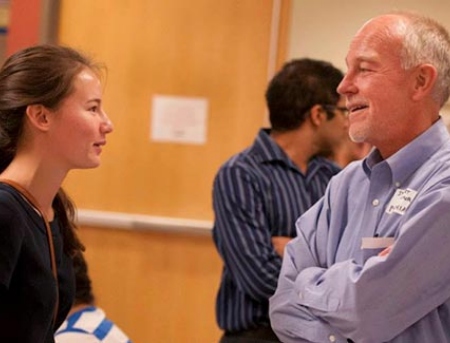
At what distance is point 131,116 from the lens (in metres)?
4.20

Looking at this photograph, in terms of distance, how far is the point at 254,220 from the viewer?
275 cm

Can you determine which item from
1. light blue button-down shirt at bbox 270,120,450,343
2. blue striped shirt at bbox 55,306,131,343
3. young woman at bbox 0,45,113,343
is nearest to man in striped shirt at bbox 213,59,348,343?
blue striped shirt at bbox 55,306,131,343

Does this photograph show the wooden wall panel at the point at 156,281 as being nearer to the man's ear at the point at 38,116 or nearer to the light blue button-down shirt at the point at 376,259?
the light blue button-down shirt at the point at 376,259

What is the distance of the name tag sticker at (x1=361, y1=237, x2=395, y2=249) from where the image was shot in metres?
1.95

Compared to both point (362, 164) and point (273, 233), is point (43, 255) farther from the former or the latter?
point (273, 233)

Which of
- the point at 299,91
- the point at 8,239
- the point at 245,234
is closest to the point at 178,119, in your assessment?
the point at 299,91

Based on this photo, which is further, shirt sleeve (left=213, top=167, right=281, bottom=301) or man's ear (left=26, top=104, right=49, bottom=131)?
shirt sleeve (left=213, top=167, right=281, bottom=301)

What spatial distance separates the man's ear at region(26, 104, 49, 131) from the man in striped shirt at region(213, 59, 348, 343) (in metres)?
0.87

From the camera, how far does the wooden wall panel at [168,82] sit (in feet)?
13.4

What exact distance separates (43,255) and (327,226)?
2.35 feet

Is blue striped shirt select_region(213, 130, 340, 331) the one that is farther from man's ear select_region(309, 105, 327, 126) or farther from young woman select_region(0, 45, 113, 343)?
young woman select_region(0, 45, 113, 343)

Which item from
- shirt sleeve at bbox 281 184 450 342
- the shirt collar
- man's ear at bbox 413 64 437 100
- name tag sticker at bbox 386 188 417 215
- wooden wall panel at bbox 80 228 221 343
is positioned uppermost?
man's ear at bbox 413 64 437 100

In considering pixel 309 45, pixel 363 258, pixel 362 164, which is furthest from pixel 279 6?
pixel 363 258

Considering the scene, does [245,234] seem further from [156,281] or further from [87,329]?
[156,281]
